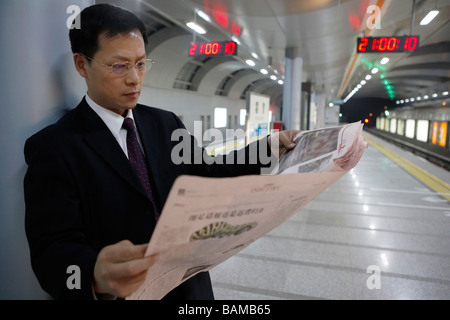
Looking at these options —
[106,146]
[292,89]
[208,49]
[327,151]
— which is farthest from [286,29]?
[106,146]

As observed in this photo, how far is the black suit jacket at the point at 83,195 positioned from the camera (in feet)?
2.90

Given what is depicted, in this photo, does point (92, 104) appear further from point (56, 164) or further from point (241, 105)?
point (241, 105)

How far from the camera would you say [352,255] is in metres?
4.00

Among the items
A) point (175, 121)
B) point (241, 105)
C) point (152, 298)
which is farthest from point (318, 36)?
point (241, 105)

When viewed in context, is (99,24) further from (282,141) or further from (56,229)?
(282,141)

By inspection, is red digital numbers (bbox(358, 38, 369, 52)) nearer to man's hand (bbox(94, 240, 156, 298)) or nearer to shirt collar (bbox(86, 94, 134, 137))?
shirt collar (bbox(86, 94, 134, 137))

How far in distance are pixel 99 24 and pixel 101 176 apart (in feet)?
1.54

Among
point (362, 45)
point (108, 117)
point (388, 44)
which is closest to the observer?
point (108, 117)

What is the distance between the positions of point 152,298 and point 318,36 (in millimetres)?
10431

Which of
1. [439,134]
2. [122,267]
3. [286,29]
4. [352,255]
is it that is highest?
[286,29]

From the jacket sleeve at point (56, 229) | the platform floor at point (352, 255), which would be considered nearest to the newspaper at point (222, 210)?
the jacket sleeve at point (56, 229)

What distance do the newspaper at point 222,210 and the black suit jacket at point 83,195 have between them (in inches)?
7.6

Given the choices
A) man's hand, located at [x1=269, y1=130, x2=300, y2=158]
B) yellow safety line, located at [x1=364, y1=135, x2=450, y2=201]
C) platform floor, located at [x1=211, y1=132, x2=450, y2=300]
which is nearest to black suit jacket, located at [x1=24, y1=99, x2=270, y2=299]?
man's hand, located at [x1=269, y1=130, x2=300, y2=158]

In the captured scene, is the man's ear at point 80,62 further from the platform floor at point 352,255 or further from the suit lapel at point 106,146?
the platform floor at point 352,255
